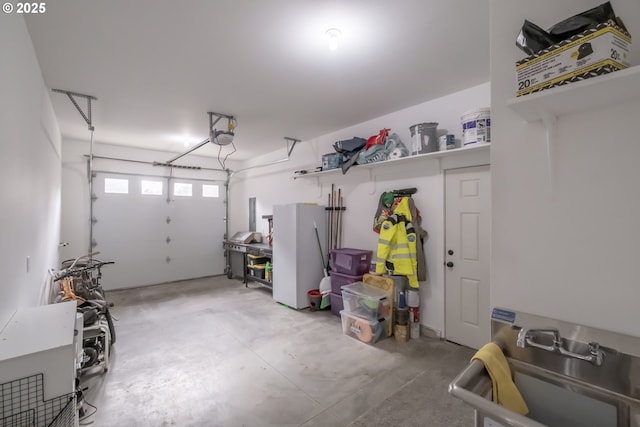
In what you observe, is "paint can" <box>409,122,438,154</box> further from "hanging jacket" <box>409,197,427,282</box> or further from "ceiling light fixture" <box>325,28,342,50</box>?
"ceiling light fixture" <box>325,28,342,50</box>

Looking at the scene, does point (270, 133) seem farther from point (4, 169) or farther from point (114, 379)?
point (114, 379)

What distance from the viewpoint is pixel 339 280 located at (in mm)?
3953

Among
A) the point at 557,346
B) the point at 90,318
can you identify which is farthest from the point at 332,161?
the point at 557,346

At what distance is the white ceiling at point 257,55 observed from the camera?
186 cm

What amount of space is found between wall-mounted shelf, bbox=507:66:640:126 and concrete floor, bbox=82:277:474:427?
2.06m

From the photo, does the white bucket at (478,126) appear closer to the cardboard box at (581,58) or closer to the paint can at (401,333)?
the cardboard box at (581,58)

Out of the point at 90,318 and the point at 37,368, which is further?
the point at 90,318

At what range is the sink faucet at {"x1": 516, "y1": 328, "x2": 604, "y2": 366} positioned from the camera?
3.10 ft

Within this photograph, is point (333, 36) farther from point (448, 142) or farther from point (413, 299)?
point (413, 299)

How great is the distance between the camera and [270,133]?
15.5 ft

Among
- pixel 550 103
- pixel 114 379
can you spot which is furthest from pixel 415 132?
pixel 114 379

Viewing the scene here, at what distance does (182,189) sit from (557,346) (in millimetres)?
6599

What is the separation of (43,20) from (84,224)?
4270 millimetres

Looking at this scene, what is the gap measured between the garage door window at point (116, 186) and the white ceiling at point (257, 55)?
1723 mm
